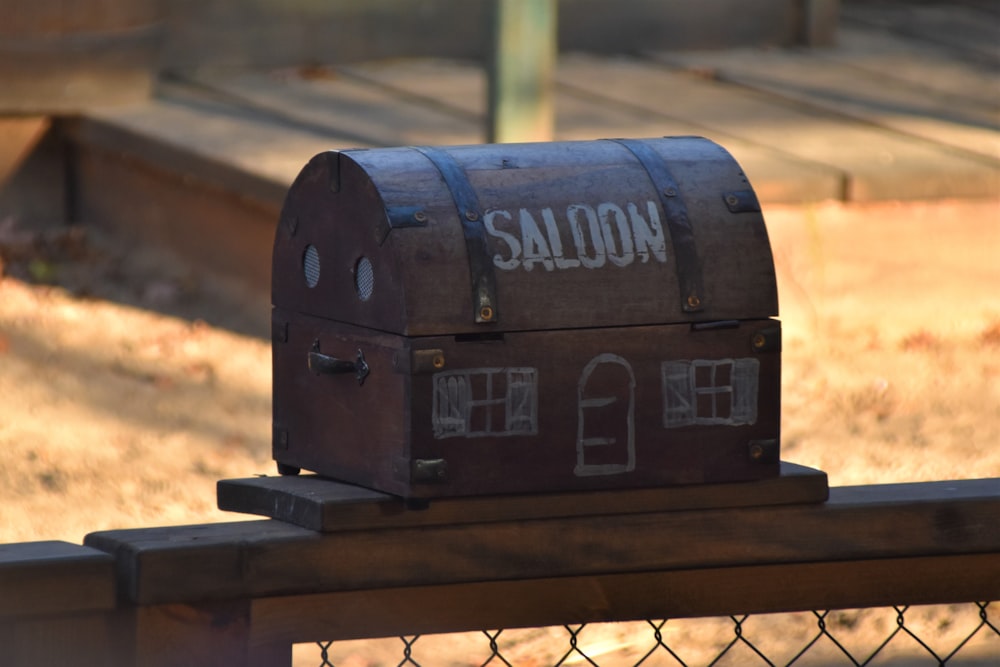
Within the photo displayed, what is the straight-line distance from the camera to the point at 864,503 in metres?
2.21

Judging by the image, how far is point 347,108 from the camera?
653 cm

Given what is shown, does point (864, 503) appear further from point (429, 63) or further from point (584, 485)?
point (429, 63)

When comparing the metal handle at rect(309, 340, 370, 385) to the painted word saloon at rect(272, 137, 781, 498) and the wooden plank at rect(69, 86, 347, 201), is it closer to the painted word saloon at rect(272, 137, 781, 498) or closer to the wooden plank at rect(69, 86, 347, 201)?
the painted word saloon at rect(272, 137, 781, 498)

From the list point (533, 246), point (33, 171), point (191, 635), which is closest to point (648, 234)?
point (533, 246)

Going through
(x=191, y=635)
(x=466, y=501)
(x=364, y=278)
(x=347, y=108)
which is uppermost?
(x=347, y=108)

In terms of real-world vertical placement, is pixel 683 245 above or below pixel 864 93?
below

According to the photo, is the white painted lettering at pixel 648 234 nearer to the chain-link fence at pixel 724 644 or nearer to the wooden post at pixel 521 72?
the chain-link fence at pixel 724 644

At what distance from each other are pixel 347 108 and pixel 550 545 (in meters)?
4.60

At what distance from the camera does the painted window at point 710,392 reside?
86.1 inches

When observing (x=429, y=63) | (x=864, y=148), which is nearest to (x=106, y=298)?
(x=429, y=63)

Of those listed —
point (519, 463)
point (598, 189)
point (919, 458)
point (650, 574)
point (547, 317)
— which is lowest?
point (919, 458)

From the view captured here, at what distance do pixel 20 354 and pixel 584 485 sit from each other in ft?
11.1

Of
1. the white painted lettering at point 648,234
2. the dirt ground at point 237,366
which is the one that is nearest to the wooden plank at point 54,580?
the white painted lettering at point 648,234

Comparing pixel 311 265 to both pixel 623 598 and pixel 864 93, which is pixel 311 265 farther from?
pixel 864 93
